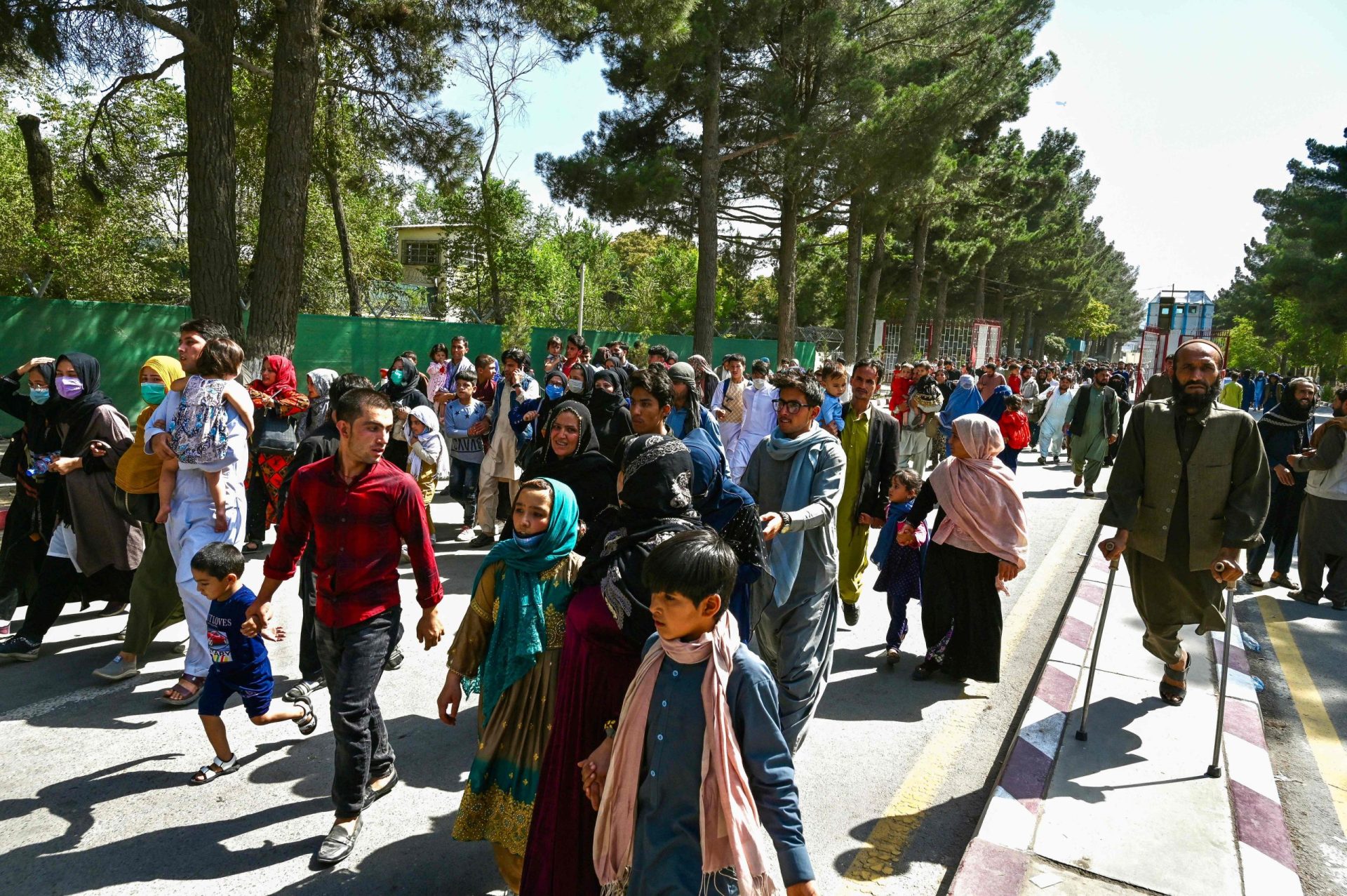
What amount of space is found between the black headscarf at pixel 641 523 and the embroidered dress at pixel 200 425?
279 centimetres

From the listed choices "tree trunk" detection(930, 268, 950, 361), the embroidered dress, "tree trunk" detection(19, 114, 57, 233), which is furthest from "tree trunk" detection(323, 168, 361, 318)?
"tree trunk" detection(930, 268, 950, 361)

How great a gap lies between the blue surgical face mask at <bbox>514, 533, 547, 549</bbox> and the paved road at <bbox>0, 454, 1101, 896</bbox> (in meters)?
1.25

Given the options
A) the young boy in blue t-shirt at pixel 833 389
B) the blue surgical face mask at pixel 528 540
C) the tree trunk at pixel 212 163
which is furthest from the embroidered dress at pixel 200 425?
Result: the tree trunk at pixel 212 163

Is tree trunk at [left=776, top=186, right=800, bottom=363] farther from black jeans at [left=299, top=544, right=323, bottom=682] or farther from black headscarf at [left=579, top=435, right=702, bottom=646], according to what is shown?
Result: black headscarf at [left=579, top=435, right=702, bottom=646]

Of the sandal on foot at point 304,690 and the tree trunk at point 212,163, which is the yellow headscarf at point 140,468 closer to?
the sandal on foot at point 304,690

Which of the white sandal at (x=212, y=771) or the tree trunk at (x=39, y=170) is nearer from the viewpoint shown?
the white sandal at (x=212, y=771)

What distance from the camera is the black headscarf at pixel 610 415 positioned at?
259 inches

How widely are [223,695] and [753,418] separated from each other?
6355 mm

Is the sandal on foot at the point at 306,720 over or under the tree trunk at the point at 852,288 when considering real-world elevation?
under

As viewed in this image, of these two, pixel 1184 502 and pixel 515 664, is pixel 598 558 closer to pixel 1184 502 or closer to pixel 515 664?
pixel 515 664

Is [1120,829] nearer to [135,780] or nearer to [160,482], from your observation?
[135,780]

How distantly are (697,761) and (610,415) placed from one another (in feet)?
15.6

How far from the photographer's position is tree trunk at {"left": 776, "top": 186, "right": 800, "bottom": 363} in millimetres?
22453

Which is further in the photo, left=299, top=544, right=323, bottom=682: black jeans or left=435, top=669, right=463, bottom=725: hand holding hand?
left=299, top=544, right=323, bottom=682: black jeans
